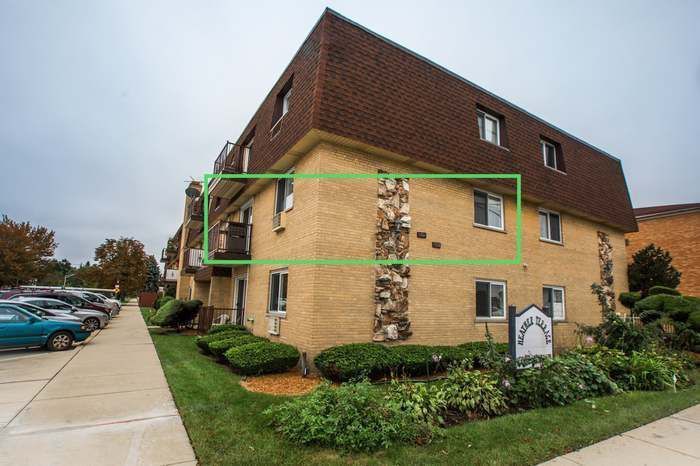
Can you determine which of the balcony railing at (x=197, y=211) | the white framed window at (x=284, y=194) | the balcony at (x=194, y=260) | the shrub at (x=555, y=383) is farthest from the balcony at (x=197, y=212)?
the shrub at (x=555, y=383)

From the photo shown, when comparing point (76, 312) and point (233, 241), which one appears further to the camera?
point (76, 312)

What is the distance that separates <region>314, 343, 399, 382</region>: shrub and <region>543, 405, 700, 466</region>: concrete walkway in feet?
12.9

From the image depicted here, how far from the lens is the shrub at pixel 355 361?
7.75 metres

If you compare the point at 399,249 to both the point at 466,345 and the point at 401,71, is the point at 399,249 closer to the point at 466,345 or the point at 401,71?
the point at 466,345

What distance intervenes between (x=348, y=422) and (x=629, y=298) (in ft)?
52.5

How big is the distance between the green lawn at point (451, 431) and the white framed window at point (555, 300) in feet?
20.5

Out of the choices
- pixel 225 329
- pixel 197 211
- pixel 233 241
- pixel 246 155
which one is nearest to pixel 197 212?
pixel 197 211

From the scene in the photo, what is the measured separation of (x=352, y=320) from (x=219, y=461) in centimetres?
515

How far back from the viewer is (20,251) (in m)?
33.9

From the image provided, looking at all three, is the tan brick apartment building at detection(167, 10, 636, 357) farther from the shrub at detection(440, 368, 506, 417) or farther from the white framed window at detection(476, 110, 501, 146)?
the shrub at detection(440, 368, 506, 417)

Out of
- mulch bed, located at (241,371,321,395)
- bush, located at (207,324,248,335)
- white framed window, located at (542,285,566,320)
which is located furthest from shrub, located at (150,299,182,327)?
white framed window, located at (542,285,566,320)

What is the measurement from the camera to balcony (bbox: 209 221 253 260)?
13.9m

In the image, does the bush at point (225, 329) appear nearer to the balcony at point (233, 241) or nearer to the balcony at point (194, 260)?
the balcony at point (233, 241)

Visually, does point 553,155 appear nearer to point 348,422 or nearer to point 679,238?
point 679,238
